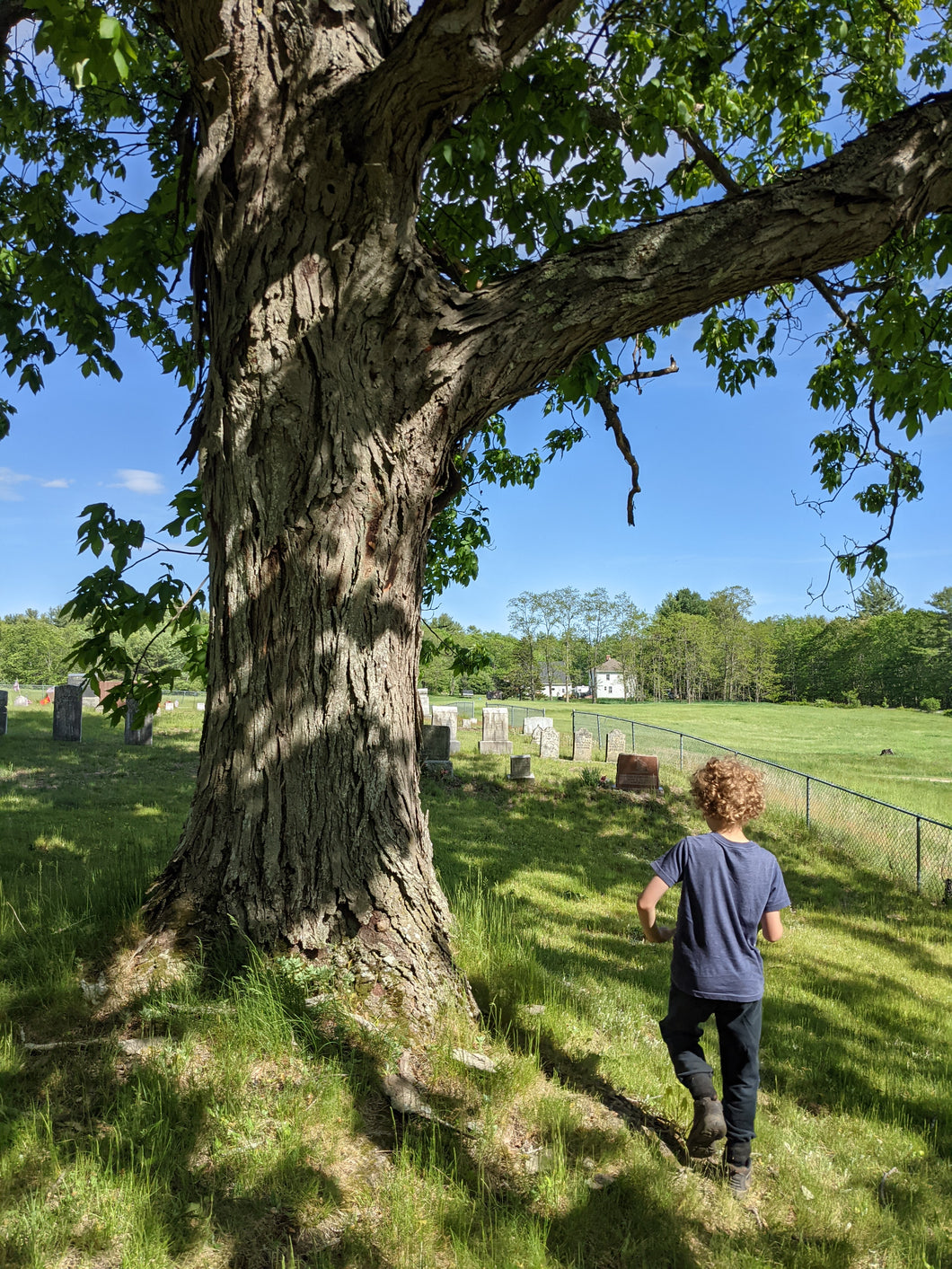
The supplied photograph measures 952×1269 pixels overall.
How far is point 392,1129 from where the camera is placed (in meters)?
2.78

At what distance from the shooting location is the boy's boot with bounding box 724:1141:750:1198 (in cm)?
287

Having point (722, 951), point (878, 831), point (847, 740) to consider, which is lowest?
point (847, 740)

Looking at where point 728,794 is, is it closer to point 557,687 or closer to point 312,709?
point 312,709

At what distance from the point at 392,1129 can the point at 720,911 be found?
155 cm

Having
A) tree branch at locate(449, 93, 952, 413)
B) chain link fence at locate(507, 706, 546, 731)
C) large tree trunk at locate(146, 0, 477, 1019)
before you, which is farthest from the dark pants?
chain link fence at locate(507, 706, 546, 731)

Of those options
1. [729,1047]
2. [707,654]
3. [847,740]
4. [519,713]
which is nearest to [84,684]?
[729,1047]

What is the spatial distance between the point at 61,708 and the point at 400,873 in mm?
17306

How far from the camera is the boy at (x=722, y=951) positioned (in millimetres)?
2961

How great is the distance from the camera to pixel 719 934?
→ 10.0 ft

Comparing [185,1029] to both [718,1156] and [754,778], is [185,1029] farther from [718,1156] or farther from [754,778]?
[754,778]

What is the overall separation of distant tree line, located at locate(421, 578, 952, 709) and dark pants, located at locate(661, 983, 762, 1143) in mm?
69513

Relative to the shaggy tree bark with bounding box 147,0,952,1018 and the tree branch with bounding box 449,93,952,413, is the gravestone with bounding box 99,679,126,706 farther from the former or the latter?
the tree branch with bounding box 449,93,952,413

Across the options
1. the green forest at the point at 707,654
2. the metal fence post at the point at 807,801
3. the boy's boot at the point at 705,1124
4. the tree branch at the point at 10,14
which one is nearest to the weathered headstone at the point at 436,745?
the metal fence post at the point at 807,801

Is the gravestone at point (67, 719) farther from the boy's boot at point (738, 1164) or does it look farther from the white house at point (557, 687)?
the white house at point (557, 687)
